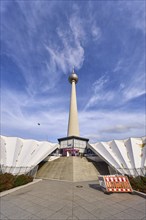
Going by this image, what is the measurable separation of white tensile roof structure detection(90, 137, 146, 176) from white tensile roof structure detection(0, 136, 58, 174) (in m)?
9.21

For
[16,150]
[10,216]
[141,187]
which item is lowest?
[10,216]

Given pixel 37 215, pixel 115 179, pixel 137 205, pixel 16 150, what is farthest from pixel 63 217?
pixel 16 150

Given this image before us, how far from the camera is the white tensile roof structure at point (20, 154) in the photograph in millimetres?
15774

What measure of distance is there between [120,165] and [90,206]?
1189 cm

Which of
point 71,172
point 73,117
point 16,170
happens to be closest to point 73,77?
point 73,117

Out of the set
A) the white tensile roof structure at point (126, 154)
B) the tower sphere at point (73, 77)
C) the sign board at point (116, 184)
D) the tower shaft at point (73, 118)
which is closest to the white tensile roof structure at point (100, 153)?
the white tensile roof structure at point (126, 154)

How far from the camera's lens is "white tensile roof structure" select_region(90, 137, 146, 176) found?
15.9 metres

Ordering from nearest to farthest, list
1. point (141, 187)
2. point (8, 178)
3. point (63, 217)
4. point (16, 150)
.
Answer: point (63, 217)
point (141, 187)
point (8, 178)
point (16, 150)

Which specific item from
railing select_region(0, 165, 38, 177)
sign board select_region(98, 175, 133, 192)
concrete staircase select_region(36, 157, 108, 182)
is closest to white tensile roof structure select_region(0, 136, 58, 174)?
railing select_region(0, 165, 38, 177)

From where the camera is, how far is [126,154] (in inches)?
746

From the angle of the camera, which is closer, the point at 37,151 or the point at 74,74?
the point at 37,151

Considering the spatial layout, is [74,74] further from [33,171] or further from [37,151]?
[33,171]

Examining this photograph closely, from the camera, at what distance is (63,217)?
17.2 ft

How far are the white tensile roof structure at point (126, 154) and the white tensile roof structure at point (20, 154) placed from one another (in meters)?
9.21
